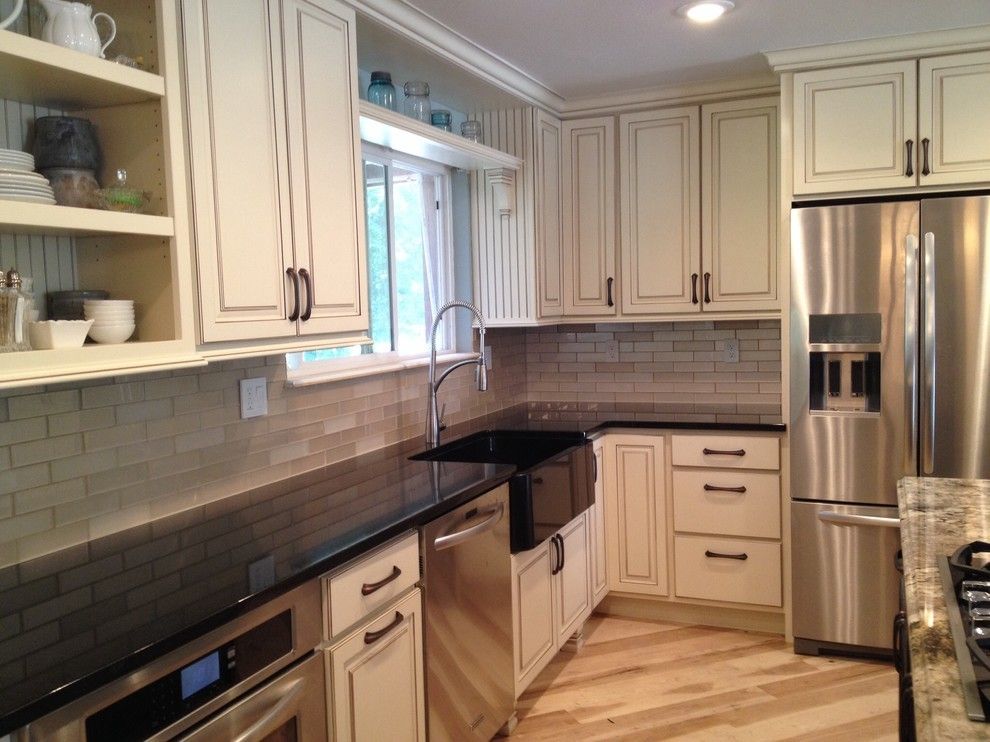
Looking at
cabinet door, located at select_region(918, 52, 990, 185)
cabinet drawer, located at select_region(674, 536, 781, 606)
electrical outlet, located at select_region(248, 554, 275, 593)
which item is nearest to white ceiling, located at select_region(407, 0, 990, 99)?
cabinet door, located at select_region(918, 52, 990, 185)

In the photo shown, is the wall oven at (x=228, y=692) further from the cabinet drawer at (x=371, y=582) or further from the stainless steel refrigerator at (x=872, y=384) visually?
the stainless steel refrigerator at (x=872, y=384)

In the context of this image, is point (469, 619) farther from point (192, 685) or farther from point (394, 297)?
point (394, 297)

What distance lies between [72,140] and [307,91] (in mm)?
651

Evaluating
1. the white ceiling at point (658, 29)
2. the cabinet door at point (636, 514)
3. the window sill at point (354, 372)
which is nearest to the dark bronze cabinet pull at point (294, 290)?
the window sill at point (354, 372)

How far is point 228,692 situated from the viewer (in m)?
1.43

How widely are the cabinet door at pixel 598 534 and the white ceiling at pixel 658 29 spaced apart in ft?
5.18

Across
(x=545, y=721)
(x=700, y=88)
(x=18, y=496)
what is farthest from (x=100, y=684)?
(x=700, y=88)

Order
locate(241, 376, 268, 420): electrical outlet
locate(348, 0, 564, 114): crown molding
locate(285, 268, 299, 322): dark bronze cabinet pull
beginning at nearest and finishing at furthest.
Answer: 1. locate(285, 268, 299, 322): dark bronze cabinet pull
2. locate(241, 376, 268, 420): electrical outlet
3. locate(348, 0, 564, 114): crown molding

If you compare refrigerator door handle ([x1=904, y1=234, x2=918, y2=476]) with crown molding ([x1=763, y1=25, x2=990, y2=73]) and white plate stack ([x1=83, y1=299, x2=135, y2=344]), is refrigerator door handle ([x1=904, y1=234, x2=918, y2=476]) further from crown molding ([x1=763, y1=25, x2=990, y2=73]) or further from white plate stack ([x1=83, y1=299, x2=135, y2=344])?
white plate stack ([x1=83, y1=299, x2=135, y2=344])

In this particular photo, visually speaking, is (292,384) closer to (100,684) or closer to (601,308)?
(100,684)

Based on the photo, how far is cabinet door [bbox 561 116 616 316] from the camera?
151 inches

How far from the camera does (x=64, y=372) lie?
57.8 inches

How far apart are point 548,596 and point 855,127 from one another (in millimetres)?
2145

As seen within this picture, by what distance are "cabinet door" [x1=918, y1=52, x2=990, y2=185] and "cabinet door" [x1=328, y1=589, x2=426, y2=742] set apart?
8.27ft
